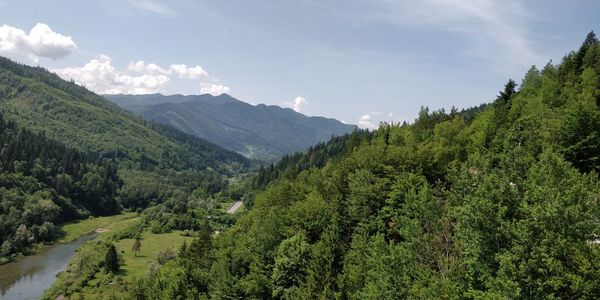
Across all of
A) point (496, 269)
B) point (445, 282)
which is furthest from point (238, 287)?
point (496, 269)

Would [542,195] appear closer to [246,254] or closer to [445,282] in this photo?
[445,282]

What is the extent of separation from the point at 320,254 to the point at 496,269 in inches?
1001

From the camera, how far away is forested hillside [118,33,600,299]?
90.7 feet

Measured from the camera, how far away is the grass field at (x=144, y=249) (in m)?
118

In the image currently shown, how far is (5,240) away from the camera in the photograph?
5443 inches

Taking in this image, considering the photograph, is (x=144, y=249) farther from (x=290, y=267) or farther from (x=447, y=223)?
(x=447, y=223)

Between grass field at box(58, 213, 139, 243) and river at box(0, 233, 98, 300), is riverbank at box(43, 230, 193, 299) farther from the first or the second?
grass field at box(58, 213, 139, 243)

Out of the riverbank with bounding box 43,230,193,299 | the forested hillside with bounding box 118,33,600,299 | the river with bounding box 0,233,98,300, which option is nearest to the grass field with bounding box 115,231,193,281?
the riverbank with bounding box 43,230,193,299

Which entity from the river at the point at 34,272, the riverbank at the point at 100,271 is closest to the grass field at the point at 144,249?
the riverbank at the point at 100,271

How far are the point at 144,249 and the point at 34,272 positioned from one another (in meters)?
33.0

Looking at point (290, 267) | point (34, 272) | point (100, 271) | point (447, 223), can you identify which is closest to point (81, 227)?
point (34, 272)

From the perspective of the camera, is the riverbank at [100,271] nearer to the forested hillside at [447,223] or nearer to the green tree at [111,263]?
the green tree at [111,263]

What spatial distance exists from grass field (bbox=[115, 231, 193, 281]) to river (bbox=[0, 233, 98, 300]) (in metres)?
16.8

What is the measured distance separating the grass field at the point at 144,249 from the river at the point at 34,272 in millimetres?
16756
